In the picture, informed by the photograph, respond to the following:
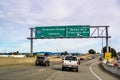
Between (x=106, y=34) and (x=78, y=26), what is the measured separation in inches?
317

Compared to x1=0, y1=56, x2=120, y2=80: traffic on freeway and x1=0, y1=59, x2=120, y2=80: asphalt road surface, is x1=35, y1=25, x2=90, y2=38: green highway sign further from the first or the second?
x1=0, y1=59, x2=120, y2=80: asphalt road surface

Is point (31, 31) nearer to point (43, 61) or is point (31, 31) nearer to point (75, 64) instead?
point (43, 61)

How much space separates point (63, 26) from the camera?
65.3 metres

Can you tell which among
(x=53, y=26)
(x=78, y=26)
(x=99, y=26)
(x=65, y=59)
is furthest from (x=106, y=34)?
(x=65, y=59)

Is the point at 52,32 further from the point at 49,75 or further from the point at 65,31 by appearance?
the point at 49,75

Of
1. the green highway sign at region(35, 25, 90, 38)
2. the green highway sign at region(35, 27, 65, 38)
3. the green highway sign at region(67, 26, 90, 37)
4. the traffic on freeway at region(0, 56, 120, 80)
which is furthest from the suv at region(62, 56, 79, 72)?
the green highway sign at region(35, 27, 65, 38)

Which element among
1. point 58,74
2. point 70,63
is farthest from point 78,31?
point 58,74

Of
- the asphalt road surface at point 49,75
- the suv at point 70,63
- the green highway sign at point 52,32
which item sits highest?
the green highway sign at point 52,32

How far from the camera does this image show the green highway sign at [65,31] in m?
64.6

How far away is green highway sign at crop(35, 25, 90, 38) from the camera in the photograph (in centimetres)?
6456

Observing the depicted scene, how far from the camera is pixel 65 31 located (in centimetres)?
6519

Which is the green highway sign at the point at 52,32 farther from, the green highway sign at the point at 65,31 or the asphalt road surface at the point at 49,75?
the asphalt road surface at the point at 49,75

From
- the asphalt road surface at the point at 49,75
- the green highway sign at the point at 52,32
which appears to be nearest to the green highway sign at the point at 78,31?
the green highway sign at the point at 52,32

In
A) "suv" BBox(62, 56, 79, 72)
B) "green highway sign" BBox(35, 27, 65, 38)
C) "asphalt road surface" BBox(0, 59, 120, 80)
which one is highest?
"green highway sign" BBox(35, 27, 65, 38)
